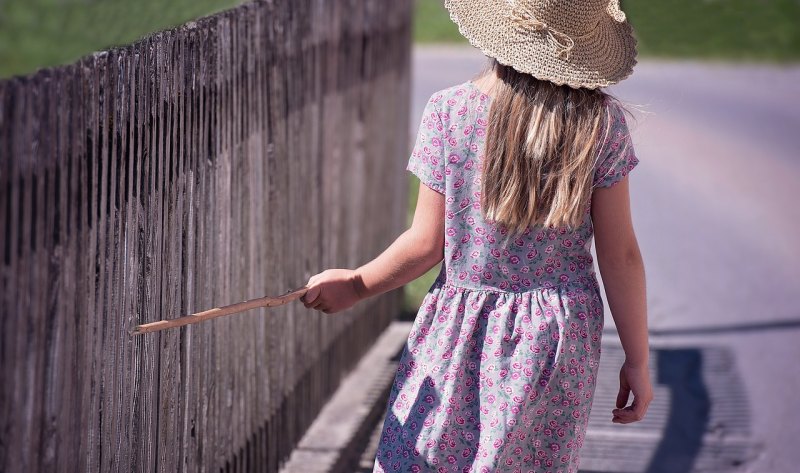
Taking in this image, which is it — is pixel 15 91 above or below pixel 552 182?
above

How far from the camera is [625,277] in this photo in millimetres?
2826

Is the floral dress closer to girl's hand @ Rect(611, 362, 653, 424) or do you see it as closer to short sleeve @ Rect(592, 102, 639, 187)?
short sleeve @ Rect(592, 102, 639, 187)

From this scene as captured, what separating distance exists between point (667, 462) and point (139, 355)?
101 inches

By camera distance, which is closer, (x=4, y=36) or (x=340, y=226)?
(x=340, y=226)

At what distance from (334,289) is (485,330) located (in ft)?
1.32

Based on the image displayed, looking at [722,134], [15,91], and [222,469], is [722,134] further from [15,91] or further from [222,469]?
[15,91]

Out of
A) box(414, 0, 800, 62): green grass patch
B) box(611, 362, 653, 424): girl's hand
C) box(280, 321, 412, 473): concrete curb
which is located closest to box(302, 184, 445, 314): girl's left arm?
box(611, 362, 653, 424): girl's hand

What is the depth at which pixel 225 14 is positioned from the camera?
3408 millimetres

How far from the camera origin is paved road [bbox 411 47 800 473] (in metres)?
4.93

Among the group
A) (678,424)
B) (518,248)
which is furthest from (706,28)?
(518,248)

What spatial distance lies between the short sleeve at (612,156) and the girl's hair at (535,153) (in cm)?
3

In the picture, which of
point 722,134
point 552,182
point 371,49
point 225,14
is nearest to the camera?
point 552,182

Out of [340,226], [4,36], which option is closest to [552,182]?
[340,226]

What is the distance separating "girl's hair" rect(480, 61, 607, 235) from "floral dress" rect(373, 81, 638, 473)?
39mm
